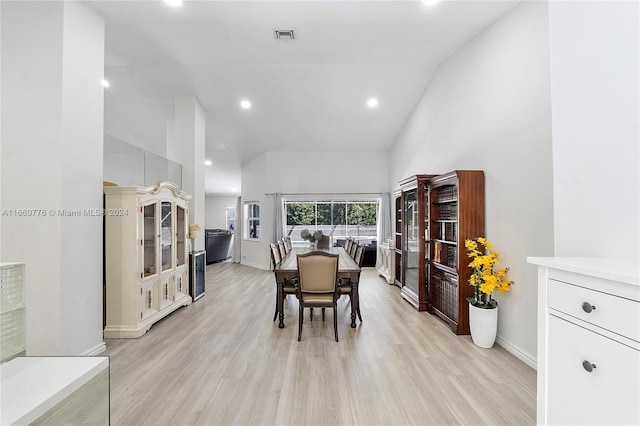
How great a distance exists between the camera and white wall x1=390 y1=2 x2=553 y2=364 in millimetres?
2533

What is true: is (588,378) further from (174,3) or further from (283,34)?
(174,3)

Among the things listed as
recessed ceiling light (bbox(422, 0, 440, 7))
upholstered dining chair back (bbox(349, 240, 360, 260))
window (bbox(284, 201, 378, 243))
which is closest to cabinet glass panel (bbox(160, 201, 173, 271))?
upholstered dining chair back (bbox(349, 240, 360, 260))

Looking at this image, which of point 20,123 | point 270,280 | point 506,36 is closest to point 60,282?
point 20,123

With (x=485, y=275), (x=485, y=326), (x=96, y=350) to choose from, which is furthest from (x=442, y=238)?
(x=96, y=350)

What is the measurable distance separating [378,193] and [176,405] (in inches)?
253

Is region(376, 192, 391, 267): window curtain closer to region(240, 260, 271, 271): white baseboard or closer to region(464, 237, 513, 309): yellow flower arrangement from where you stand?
region(240, 260, 271, 271): white baseboard

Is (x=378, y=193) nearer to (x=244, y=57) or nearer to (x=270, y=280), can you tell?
(x=270, y=280)

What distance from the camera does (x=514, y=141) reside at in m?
2.84

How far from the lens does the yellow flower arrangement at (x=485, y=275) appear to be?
2.84 meters

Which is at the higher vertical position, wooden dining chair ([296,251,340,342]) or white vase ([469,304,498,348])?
wooden dining chair ([296,251,340,342])

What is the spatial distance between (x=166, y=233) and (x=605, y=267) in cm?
417

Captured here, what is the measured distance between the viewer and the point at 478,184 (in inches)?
130

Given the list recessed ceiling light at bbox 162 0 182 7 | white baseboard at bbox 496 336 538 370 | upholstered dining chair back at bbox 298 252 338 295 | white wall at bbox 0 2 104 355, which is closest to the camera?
white wall at bbox 0 2 104 355

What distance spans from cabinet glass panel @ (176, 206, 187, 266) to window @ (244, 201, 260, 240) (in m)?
3.81
